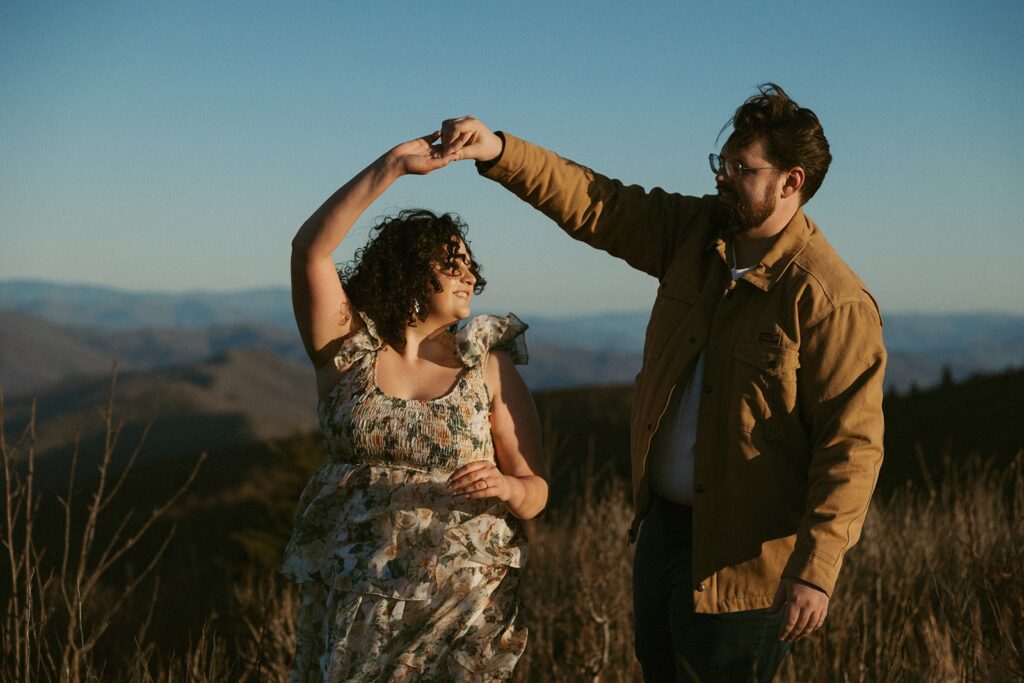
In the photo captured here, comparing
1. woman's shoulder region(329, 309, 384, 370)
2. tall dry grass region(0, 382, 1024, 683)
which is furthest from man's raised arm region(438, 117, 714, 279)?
tall dry grass region(0, 382, 1024, 683)

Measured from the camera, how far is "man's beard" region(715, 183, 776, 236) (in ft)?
9.07

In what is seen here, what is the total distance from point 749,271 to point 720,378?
0.92 ft

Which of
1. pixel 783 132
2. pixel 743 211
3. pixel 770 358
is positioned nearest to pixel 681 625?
pixel 770 358

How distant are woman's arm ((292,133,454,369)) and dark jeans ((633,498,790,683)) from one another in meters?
1.04

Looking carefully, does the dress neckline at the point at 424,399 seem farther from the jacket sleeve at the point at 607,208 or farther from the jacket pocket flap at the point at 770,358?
the jacket pocket flap at the point at 770,358

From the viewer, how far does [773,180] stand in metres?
2.76

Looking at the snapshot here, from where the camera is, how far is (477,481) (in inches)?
108

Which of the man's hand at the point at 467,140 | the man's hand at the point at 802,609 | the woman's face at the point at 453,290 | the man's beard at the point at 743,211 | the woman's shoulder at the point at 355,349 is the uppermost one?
the man's hand at the point at 467,140

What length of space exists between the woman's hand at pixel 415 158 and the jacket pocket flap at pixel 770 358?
2.91ft

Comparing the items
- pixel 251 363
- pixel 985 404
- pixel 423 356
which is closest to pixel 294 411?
pixel 251 363

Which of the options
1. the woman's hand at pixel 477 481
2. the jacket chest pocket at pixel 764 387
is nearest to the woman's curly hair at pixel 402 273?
the woman's hand at pixel 477 481

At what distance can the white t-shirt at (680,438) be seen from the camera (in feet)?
9.22

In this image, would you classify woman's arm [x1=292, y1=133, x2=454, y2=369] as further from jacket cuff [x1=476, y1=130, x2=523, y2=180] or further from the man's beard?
the man's beard

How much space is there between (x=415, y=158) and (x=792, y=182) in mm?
954
